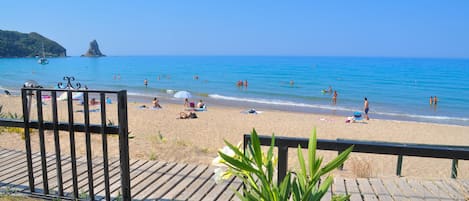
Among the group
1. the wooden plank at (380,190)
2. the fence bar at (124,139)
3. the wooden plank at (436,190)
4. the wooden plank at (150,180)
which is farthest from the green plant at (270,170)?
the wooden plank at (436,190)

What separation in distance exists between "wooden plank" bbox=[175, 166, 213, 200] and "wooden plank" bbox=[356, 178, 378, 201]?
1.70m

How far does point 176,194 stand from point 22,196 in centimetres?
148

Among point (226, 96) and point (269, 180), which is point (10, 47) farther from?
point (269, 180)

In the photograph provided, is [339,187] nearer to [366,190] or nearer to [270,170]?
[366,190]

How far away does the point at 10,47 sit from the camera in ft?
464

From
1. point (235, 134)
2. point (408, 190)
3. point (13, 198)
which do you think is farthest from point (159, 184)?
point (235, 134)

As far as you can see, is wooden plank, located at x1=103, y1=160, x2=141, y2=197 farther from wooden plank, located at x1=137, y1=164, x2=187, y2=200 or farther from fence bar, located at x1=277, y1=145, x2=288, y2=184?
fence bar, located at x1=277, y1=145, x2=288, y2=184

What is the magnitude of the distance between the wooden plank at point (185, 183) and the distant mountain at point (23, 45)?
15978 cm

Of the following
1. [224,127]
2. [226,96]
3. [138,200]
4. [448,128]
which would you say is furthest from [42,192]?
[226,96]

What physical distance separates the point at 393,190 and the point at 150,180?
2646 mm

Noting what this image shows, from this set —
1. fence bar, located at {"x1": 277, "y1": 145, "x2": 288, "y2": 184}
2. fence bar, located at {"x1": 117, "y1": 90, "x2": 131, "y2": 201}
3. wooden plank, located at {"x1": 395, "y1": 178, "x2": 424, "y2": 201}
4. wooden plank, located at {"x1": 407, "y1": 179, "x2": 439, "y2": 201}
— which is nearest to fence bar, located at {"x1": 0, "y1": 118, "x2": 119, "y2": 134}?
fence bar, located at {"x1": 117, "y1": 90, "x2": 131, "y2": 201}

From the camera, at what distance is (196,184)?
13.4 feet

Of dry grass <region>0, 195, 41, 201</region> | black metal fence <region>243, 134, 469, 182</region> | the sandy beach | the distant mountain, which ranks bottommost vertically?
the sandy beach

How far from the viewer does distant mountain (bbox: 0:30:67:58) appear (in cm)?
14225
